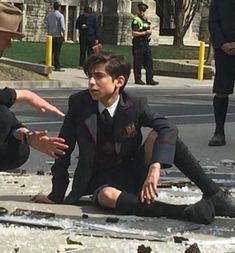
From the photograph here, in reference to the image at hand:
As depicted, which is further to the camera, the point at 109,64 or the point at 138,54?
the point at 138,54

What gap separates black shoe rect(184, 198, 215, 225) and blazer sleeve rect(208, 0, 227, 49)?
146 inches

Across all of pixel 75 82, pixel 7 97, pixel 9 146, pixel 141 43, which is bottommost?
pixel 75 82

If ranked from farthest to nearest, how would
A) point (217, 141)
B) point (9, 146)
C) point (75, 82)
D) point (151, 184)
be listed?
point (75, 82)
point (217, 141)
point (9, 146)
point (151, 184)

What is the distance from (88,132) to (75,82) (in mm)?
16469

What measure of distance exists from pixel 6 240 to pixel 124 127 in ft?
4.10

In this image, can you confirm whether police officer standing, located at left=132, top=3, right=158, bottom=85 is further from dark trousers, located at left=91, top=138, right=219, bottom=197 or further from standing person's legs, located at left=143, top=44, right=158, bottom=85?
dark trousers, located at left=91, top=138, right=219, bottom=197

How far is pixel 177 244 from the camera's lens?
16.3 ft

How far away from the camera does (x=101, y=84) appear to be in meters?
5.79

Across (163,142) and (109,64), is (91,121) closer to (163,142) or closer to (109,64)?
(109,64)

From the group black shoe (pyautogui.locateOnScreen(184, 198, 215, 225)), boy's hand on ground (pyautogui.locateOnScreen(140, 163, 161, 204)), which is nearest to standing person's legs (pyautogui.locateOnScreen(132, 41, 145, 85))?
black shoe (pyautogui.locateOnScreen(184, 198, 215, 225))

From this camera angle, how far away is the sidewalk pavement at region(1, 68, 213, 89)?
69.6ft

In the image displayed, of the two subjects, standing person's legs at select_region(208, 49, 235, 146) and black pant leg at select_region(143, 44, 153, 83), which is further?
black pant leg at select_region(143, 44, 153, 83)

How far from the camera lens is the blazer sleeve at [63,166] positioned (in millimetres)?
5875

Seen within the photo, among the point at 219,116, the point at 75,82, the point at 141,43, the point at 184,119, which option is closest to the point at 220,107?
the point at 219,116
